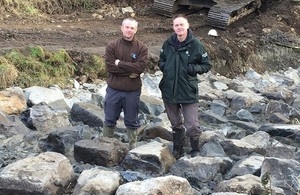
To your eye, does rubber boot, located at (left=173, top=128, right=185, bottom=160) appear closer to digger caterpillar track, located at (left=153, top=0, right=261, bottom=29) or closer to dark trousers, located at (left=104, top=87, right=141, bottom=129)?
dark trousers, located at (left=104, top=87, right=141, bottom=129)

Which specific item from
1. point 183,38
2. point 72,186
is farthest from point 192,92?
point 72,186

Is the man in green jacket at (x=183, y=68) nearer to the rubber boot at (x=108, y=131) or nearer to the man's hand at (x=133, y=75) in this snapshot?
the man's hand at (x=133, y=75)

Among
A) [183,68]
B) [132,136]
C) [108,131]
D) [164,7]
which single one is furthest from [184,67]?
[164,7]

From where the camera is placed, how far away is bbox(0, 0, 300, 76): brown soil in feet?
37.5

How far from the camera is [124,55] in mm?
5996

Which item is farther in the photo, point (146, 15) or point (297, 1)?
point (297, 1)

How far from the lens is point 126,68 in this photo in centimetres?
591

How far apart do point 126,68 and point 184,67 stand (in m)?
0.63

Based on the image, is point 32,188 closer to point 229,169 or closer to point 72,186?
point 72,186

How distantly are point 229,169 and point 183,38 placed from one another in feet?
4.91

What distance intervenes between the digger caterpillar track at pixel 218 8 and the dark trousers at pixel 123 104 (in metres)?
8.64

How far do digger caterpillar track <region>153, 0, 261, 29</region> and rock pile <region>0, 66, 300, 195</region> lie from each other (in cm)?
479

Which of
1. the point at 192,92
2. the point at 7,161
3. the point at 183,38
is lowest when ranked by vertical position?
the point at 7,161

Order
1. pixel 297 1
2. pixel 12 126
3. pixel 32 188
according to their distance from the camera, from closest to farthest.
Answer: pixel 32 188
pixel 12 126
pixel 297 1
